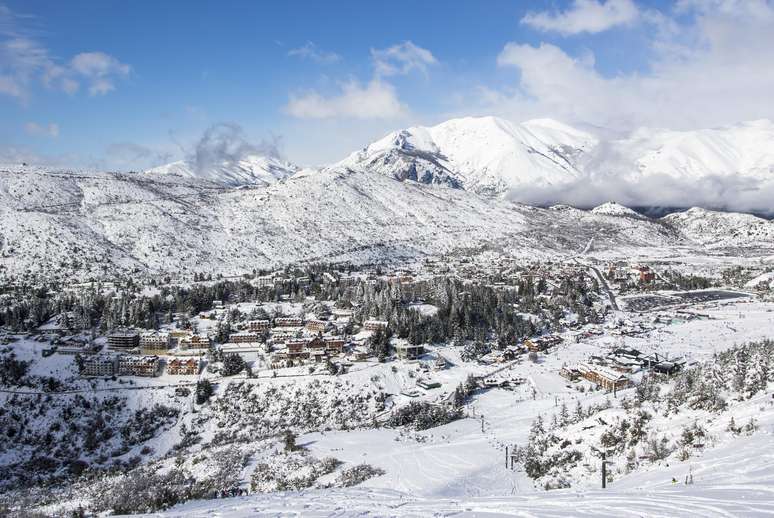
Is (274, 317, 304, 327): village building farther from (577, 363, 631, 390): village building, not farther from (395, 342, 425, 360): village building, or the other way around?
(577, 363, 631, 390): village building

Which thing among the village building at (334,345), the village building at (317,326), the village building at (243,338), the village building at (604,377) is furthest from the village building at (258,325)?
the village building at (604,377)

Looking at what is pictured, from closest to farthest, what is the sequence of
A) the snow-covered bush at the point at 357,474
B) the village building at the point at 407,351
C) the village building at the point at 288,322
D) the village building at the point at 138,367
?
the snow-covered bush at the point at 357,474
the village building at the point at 138,367
the village building at the point at 407,351
the village building at the point at 288,322

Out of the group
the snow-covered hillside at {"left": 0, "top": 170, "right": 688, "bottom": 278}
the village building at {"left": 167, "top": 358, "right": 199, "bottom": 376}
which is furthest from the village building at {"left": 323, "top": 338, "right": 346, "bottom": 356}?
the snow-covered hillside at {"left": 0, "top": 170, "right": 688, "bottom": 278}

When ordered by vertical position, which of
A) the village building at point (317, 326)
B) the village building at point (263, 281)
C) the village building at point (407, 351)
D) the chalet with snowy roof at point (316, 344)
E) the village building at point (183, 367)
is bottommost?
the village building at point (183, 367)

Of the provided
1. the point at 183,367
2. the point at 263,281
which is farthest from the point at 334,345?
the point at 263,281

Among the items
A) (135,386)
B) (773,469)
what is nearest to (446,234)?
(135,386)

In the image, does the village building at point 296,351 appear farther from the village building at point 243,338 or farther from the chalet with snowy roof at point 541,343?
the chalet with snowy roof at point 541,343

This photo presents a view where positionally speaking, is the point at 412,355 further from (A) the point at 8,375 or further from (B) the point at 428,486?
(A) the point at 8,375

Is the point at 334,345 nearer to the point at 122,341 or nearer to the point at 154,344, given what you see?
the point at 154,344
